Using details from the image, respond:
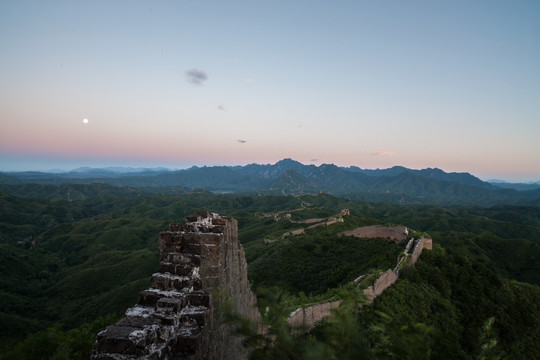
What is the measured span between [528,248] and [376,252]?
5482cm

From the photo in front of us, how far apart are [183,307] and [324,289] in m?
24.5

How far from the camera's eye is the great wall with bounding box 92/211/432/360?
3685mm

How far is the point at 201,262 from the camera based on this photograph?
5.21 m

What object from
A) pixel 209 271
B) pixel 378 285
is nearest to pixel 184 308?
pixel 209 271

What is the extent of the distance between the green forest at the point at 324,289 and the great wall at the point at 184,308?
0.77m

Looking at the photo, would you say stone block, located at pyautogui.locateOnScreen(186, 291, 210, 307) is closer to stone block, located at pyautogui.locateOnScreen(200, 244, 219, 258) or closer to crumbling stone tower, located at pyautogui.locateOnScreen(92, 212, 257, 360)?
crumbling stone tower, located at pyautogui.locateOnScreen(92, 212, 257, 360)

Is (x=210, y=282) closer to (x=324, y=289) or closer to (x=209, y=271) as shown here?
(x=209, y=271)

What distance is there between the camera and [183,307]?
4570 mm

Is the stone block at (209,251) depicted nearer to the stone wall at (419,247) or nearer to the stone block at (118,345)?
the stone block at (118,345)

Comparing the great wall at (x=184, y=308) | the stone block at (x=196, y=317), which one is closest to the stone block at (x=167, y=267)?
the great wall at (x=184, y=308)

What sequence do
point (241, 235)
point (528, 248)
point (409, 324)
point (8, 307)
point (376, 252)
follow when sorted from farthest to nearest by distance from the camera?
point (241, 235) → point (528, 248) → point (8, 307) → point (376, 252) → point (409, 324)

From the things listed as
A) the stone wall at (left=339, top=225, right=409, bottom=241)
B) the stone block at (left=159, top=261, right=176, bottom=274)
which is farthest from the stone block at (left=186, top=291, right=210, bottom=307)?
the stone wall at (left=339, top=225, right=409, bottom=241)

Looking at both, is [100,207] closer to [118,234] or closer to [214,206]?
[214,206]

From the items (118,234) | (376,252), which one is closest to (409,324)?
(376,252)
